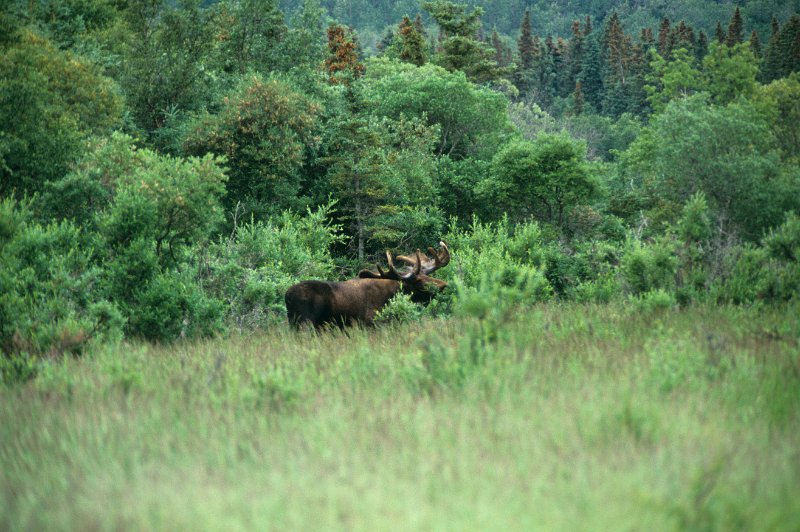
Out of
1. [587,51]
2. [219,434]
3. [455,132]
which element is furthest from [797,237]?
[587,51]

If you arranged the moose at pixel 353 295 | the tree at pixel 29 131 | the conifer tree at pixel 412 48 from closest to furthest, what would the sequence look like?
the moose at pixel 353 295 < the tree at pixel 29 131 < the conifer tree at pixel 412 48

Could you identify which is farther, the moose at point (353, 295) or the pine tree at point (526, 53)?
the pine tree at point (526, 53)

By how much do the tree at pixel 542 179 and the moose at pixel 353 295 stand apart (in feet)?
75.8

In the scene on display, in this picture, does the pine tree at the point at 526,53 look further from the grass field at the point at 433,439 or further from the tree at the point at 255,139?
the grass field at the point at 433,439

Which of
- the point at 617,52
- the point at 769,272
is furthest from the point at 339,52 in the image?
the point at 617,52

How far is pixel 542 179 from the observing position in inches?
1414

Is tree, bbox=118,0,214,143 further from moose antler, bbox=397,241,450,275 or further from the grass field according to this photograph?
the grass field

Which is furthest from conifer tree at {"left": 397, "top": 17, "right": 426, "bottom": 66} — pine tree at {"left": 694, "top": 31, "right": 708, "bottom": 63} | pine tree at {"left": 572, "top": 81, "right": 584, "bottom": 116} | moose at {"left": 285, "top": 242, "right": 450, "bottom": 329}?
pine tree at {"left": 694, "top": 31, "right": 708, "bottom": 63}

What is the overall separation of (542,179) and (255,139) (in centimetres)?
1422

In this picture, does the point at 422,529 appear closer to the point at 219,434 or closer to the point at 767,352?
the point at 219,434

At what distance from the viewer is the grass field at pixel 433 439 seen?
12.0ft

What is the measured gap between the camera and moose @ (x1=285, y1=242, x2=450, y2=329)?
1177 cm

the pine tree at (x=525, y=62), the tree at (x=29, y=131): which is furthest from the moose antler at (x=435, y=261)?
the pine tree at (x=525, y=62)

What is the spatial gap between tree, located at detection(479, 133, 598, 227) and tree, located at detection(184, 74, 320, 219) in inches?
424
